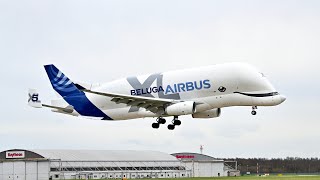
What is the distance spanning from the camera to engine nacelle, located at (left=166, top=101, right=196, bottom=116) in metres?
75.6

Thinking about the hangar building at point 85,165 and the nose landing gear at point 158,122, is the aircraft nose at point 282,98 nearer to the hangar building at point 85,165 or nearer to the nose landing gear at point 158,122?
the nose landing gear at point 158,122

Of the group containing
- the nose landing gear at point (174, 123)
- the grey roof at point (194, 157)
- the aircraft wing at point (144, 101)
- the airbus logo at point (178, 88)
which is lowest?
the grey roof at point (194, 157)

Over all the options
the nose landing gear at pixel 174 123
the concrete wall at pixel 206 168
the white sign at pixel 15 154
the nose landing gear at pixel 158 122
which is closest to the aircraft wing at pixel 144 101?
the nose landing gear at pixel 174 123

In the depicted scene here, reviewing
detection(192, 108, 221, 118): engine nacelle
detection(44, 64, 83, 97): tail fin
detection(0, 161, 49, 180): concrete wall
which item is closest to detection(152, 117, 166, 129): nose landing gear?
detection(192, 108, 221, 118): engine nacelle

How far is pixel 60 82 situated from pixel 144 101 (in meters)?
17.9

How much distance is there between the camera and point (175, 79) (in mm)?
77125

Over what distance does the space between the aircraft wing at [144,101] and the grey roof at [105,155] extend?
73.5m

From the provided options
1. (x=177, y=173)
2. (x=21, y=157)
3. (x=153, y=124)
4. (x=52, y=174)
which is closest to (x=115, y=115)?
(x=153, y=124)

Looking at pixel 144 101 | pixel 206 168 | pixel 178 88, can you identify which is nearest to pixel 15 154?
pixel 206 168

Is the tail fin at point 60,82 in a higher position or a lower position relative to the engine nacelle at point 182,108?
higher

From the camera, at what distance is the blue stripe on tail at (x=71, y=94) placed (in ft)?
279

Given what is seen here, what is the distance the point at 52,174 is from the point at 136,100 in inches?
2765

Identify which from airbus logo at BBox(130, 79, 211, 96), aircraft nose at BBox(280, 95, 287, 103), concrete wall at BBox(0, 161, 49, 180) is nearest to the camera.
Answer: airbus logo at BBox(130, 79, 211, 96)

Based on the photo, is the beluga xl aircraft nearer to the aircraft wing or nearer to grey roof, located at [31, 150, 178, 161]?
the aircraft wing
